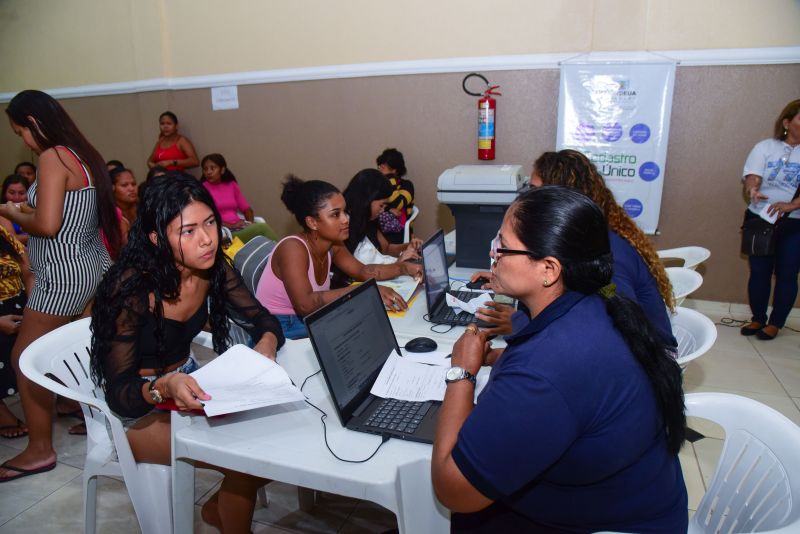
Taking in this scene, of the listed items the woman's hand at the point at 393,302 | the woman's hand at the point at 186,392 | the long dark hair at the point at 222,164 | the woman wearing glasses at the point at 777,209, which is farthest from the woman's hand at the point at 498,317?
the long dark hair at the point at 222,164

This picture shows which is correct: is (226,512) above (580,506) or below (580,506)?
below

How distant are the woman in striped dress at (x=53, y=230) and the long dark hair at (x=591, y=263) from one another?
1.91 m

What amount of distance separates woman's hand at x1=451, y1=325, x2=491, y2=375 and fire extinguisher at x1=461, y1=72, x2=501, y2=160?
121 inches

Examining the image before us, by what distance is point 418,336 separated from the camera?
1.82 m

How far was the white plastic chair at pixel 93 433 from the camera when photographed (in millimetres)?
1477

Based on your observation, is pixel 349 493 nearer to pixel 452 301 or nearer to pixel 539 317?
pixel 539 317

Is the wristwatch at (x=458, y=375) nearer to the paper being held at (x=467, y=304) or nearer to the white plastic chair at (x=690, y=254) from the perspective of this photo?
the paper being held at (x=467, y=304)

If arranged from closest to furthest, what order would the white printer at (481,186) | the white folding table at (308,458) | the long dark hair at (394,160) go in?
the white folding table at (308,458) < the white printer at (481,186) < the long dark hair at (394,160)

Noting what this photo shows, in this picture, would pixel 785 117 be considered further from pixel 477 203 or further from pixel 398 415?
pixel 398 415

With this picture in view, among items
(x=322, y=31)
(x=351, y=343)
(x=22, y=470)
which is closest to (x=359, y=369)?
(x=351, y=343)

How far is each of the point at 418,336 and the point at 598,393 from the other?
0.94 metres

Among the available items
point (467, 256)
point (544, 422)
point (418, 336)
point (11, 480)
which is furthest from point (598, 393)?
point (11, 480)

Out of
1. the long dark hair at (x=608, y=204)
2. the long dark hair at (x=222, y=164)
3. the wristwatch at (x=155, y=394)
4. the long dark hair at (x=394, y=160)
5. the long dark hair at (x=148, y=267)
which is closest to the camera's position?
the wristwatch at (x=155, y=394)

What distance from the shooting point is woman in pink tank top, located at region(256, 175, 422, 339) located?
2.11 m
